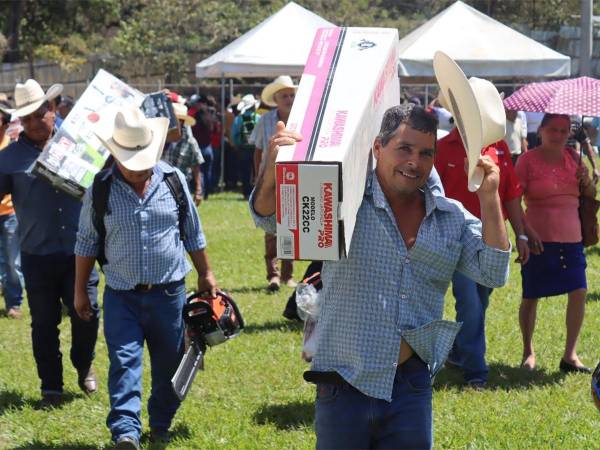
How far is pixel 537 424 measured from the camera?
6.64 meters

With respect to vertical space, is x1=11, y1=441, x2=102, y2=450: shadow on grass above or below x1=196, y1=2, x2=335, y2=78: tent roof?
above

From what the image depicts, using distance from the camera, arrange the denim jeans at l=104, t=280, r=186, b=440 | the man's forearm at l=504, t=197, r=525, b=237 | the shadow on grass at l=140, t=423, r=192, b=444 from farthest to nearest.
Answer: the man's forearm at l=504, t=197, r=525, b=237 → the shadow on grass at l=140, t=423, r=192, b=444 → the denim jeans at l=104, t=280, r=186, b=440

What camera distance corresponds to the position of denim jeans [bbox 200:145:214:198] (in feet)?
65.6

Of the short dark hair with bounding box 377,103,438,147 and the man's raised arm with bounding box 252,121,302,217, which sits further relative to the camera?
the short dark hair with bounding box 377,103,438,147

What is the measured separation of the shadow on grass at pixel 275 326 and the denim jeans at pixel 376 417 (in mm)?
5485

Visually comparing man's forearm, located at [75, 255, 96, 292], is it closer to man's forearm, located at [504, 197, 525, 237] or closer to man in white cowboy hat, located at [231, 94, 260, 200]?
man's forearm, located at [504, 197, 525, 237]

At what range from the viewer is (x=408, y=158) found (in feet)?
13.3

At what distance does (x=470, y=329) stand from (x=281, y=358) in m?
1.70

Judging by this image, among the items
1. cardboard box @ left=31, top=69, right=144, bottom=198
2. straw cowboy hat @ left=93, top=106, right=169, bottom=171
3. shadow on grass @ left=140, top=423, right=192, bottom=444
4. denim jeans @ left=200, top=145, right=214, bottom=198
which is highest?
straw cowboy hat @ left=93, top=106, right=169, bottom=171

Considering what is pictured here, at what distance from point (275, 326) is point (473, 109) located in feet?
20.6

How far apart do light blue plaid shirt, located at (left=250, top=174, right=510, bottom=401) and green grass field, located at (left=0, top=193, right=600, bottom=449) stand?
93.8 inches

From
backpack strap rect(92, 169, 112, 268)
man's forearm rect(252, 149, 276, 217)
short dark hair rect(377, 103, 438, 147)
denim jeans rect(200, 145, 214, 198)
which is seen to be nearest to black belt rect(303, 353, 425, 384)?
man's forearm rect(252, 149, 276, 217)

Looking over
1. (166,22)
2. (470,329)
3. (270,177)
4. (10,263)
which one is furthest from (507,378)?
(166,22)

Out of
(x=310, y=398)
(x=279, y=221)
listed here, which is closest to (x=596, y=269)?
(x=310, y=398)
